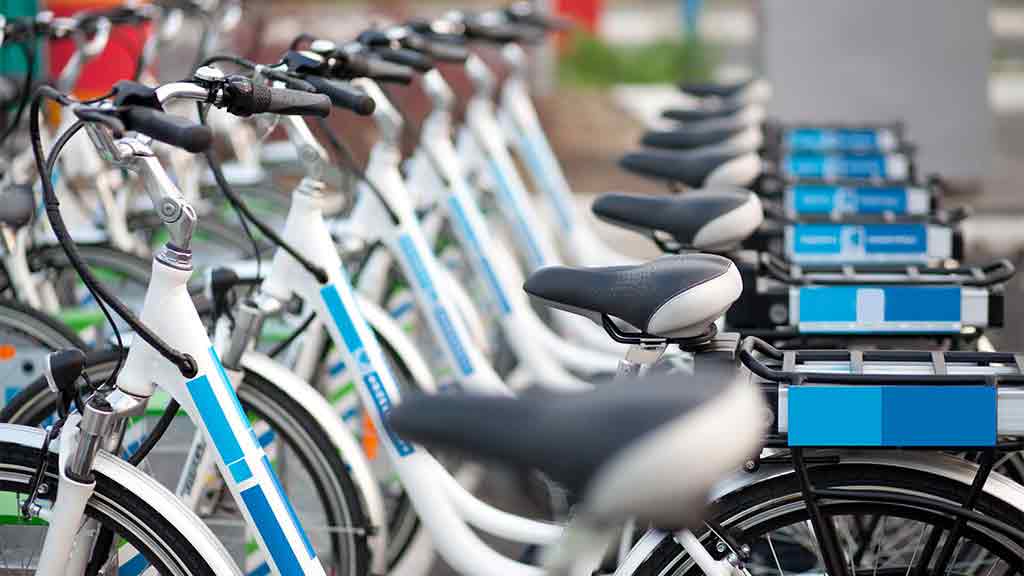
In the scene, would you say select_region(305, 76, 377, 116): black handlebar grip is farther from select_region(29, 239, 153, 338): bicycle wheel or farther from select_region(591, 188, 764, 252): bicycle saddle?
select_region(29, 239, 153, 338): bicycle wheel

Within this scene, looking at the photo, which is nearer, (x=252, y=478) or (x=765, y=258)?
(x=252, y=478)

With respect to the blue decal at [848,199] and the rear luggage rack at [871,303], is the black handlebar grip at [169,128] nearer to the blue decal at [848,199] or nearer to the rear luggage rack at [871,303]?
the rear luggage rack at [871,303]

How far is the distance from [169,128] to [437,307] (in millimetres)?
1555

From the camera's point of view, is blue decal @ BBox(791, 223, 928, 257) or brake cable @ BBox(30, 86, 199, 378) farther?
blue decal @ BBox(791, 223, 928, 257)

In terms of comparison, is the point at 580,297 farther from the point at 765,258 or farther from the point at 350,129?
the point at 350,129

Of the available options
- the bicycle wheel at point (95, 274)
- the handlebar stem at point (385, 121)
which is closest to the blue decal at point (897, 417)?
the handlebar stem at point (385, 121)

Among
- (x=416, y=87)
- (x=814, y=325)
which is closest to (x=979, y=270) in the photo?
(x=814, y=325)

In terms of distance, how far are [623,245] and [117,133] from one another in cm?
566

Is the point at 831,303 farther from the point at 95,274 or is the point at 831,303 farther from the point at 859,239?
the point at 95,274

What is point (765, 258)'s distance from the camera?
10.6ft

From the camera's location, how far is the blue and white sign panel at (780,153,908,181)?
16.2ft

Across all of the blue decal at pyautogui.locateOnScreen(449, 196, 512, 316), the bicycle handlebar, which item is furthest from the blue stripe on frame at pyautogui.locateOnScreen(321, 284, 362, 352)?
the blue decal at pyautogui.locateOnScreen(449, 196, 512, 316)

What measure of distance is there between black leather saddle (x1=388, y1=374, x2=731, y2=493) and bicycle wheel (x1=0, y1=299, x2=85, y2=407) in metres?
2.00

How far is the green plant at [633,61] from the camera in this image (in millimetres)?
10578
